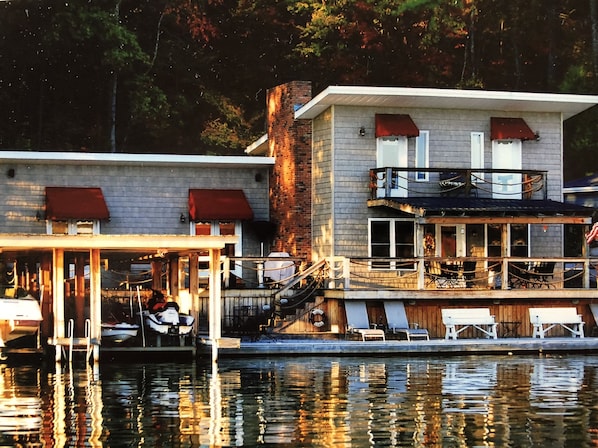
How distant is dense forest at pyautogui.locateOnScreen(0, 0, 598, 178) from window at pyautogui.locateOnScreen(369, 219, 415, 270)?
16.2 m

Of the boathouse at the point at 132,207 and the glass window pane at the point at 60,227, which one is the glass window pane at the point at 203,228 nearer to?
the boathouse at the point at 132,207

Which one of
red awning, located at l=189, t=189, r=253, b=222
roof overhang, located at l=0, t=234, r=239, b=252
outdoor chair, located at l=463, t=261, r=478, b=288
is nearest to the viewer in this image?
roof overhang, located at l=0, t=234, r=239, b=252

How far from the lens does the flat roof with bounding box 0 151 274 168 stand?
1410 inches

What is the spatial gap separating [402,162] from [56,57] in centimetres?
1829

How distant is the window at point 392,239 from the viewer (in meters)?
35.5

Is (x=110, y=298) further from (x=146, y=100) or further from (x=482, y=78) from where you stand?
(x=482, y=78)

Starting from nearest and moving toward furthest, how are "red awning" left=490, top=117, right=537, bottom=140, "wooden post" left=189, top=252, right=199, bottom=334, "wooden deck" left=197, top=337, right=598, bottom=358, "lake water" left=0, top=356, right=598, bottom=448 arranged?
1. "lake water" left=0, top=356, right=598, bottom=448
2. "wooden deck" left=197, top=337, right=598, bottom=358
3. "wooden post" left=189, top=252, right=199, bottom=334
4. "red awning" left=490, top=117, right=537, bottom=140

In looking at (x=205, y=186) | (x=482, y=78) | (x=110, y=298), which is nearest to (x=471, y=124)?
(x=205, y=186)

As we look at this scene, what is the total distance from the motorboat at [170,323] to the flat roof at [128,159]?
24.9 feet

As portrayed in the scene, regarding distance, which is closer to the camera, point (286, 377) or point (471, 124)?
point (286, 377)

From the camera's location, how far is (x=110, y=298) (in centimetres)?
3344

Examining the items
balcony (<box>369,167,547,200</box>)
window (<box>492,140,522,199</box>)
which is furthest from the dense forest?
window (<box>492,140,522,199</box>)

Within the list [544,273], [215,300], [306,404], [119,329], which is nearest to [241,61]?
[544,273]

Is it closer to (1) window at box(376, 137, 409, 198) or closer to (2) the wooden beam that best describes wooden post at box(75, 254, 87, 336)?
(1) window at box(376, 137, 409, 198)
